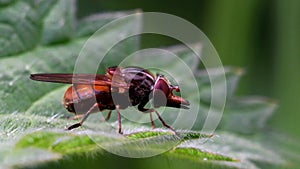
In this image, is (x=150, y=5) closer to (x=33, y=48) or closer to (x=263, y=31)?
(x=263, y=31)

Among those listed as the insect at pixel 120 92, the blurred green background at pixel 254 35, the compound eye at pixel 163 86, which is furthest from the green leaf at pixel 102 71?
the blurred green background at pixel 254 35

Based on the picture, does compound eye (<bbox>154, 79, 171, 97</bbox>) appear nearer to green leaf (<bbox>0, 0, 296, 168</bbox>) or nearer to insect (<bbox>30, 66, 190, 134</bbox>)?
insect (<bbox>30, 66, 190, 134</bbox>)

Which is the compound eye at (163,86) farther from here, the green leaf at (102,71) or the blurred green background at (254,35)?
the blurred green background at (254,35)

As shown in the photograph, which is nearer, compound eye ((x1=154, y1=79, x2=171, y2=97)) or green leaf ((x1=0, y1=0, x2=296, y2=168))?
green leaf ((x1=0, y1=0, x2=296, y2=168))

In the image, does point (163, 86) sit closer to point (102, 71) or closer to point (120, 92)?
point (120, 92)

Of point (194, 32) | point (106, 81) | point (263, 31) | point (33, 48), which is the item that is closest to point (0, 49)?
point (33, 48)

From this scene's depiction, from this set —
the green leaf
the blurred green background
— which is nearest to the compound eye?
the green leaf
